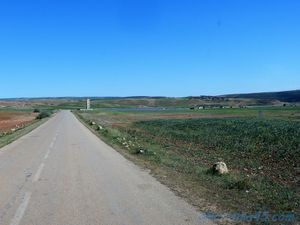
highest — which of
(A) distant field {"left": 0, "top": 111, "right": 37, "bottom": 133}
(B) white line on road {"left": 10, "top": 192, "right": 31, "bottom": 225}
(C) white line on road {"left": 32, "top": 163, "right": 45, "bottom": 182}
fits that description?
(B) white line on road {"left": 10, "top": 192, "right": 31, "bottom": 225}

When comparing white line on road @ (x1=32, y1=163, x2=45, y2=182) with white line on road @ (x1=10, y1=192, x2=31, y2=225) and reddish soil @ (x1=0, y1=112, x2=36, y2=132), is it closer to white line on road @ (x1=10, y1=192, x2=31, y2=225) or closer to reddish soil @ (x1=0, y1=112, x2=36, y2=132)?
white line on road @ (x1=10, y1=192, x2=31, y2=225)

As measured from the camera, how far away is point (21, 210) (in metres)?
9.27

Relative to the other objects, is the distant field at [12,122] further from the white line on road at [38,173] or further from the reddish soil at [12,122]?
the white line on road at [38,173]

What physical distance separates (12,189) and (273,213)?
630 cm

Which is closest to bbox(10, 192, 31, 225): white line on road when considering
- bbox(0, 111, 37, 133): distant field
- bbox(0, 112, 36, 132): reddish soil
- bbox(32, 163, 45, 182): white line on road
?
bbox(32, 163, 45, 182): white line on road

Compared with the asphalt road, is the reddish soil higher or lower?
lower

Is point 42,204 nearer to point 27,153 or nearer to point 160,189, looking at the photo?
point 160,189

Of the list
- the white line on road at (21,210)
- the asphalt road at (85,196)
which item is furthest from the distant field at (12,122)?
the white line on road at (21,210)

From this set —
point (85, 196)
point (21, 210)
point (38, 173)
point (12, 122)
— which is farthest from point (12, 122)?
point (21, 210)

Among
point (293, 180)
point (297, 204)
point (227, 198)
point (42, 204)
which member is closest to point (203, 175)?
point (293, 180)

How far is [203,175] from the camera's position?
14.2m

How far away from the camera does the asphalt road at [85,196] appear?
8500 mm

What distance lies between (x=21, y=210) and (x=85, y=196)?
6.00ft

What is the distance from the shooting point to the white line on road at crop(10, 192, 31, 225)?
8.34 meters
